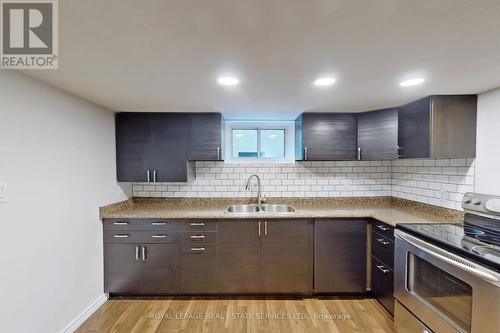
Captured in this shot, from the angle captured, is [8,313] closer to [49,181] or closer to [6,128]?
[49,181]

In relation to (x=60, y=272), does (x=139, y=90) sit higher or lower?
higher

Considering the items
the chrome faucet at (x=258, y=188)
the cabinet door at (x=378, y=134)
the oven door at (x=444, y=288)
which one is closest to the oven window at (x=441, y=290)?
the oven door at (x=444, y=288)

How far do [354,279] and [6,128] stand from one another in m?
3.31

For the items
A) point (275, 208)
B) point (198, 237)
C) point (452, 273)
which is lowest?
point (198, 237)

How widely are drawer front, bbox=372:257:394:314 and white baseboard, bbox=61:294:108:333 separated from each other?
9.55ft

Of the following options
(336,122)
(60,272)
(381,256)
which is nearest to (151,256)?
(60,272)

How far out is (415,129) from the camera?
241 centimetres

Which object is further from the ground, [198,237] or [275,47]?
[275,47]

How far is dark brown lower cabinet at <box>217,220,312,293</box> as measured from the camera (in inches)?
104

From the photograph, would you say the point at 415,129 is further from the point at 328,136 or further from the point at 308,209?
the point at 308,209

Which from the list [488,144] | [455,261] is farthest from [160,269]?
[488,144]

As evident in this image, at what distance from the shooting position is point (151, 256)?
2.63 metres

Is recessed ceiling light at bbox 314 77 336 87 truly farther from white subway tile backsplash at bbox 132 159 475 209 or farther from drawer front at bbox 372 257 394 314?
drawer front at bbox 372 257 394 314

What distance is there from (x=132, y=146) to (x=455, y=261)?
320 cm
